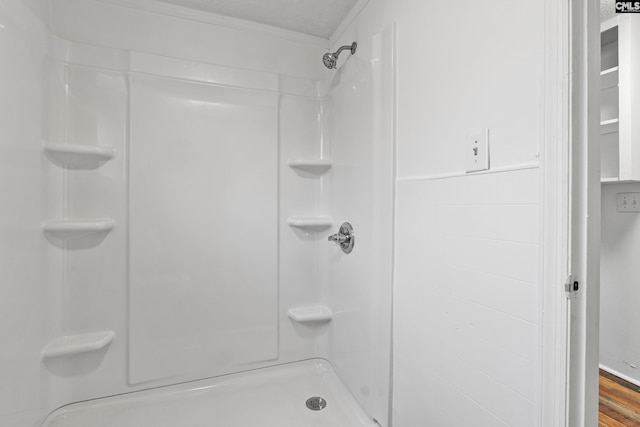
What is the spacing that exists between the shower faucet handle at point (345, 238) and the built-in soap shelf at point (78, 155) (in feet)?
3.73

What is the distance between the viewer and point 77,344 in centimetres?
134

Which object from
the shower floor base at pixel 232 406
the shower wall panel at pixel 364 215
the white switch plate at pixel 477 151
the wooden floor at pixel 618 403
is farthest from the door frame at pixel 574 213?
the wooden floor at pixel 618 403

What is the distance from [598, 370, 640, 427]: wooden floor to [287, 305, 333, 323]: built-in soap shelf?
1.55 meters

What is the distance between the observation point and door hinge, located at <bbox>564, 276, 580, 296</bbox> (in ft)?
2.07

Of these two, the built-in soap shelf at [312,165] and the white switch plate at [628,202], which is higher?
the built-in soap shelf at [312,165]

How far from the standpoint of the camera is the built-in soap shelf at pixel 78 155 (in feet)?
4.25

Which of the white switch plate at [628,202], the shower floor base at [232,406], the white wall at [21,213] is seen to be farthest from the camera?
the white switch plate at [628,202]

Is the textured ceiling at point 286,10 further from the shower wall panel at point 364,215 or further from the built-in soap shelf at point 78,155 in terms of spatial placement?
the built-in soap shelf at point 78,155

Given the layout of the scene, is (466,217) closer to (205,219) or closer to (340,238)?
(340,238)

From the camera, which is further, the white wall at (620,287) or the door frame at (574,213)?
the white wall at (620,287)

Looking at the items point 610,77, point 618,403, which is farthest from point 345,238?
point 610,77

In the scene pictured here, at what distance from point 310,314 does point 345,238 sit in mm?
524

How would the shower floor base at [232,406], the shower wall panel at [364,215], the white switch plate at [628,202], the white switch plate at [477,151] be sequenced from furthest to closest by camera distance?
the white switch plate at [628,202] < the shower floor base at [232,406] < the shower wall panel at [364,215] < the white switch plate at [477,151]

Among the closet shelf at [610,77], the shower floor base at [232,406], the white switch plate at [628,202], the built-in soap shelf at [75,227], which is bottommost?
the shower floor base at [232,406]
